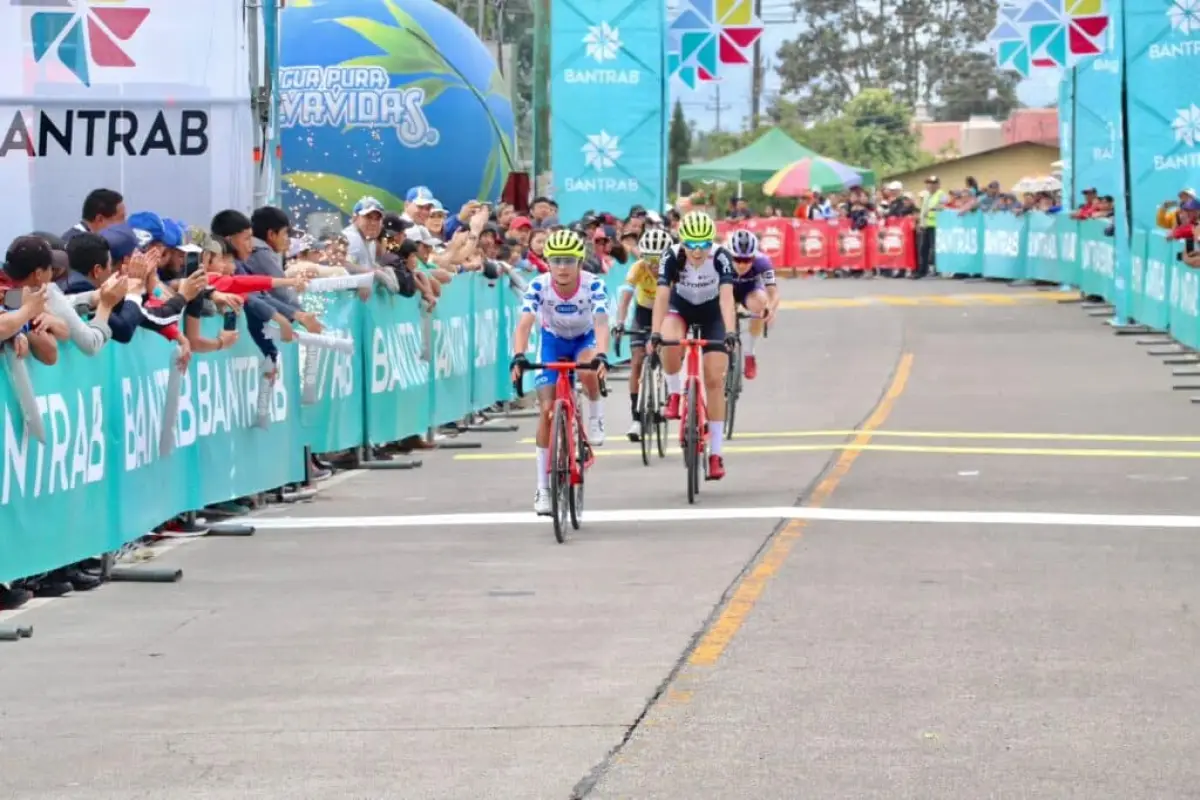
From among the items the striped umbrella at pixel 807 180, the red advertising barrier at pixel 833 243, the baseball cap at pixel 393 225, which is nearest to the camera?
the baseball cap at pixel 393 225

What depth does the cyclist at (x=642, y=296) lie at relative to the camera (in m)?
19.0

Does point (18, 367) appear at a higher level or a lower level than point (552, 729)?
higher

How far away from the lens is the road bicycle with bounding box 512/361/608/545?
45.3 feet

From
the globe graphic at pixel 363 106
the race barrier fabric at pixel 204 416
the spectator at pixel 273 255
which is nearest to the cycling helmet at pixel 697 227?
the race barrier fabric at pixel 204 416

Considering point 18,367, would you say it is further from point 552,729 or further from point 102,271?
point 552,729

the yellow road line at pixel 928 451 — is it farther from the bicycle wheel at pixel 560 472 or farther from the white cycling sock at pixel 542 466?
the bicycle wheel at pixel 560 472

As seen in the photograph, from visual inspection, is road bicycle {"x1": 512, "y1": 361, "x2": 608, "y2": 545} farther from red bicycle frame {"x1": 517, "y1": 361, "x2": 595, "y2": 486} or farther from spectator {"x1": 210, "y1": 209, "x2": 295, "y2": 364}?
spectator {"x1": 210, "y1": 209, "x2": 295, "y2": 364}

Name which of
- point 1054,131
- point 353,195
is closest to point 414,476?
point 353,195

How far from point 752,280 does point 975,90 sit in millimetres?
115206

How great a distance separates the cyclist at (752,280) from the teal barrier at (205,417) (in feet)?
8.86

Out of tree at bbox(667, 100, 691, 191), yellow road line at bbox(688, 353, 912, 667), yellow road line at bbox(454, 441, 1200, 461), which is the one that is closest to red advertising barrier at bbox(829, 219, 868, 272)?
yellow road line at bbox(688, 353, 912, 667)

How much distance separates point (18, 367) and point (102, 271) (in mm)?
1638

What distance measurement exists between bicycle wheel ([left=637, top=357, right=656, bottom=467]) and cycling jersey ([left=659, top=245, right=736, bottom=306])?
79 centimetres

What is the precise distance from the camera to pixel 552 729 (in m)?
8.39
